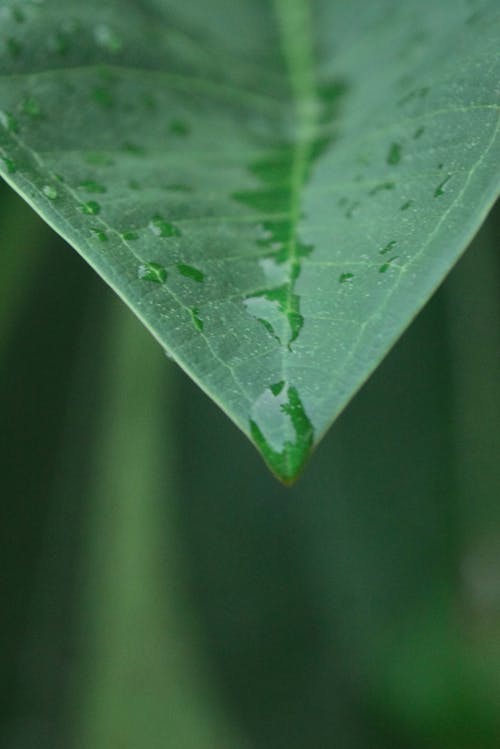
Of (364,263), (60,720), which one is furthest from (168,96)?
(60,720)

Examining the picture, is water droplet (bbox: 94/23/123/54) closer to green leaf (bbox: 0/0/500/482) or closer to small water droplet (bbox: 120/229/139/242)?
green leaf (bbox: 0/0/500/482)

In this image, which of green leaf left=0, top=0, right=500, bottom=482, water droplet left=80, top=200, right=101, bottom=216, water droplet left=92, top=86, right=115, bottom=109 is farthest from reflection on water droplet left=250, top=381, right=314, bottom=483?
water droplet left=92, top=86, right=115, bottom=109

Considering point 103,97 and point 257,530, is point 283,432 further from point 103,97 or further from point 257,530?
point 257,530

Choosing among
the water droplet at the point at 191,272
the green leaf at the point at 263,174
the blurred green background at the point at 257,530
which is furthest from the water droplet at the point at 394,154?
the blurred green background at the point at 257,530

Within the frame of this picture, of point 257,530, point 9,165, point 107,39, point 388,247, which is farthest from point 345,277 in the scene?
point 257,530

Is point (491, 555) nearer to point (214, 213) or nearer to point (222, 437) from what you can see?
point (222, 437)

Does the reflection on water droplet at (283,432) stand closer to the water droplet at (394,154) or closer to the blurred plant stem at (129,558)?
the water droplet at (394,154)

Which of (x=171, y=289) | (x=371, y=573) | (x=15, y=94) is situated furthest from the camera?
(x=371, y=573)
